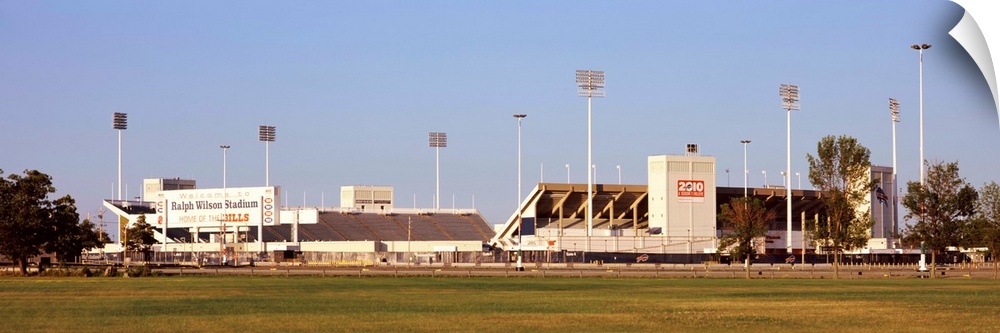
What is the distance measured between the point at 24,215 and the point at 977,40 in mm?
85385

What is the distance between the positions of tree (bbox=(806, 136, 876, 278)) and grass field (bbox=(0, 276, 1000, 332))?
32741mm

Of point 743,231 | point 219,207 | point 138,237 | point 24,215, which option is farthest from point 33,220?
point 219,207

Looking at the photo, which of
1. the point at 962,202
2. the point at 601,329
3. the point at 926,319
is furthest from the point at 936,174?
the point at 601,329

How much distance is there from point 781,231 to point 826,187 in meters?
69.0

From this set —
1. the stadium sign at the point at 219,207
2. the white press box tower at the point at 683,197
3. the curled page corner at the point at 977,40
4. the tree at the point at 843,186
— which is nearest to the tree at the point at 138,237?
the stadium sign at the point at 219,207

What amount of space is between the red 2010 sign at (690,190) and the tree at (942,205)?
60.5m

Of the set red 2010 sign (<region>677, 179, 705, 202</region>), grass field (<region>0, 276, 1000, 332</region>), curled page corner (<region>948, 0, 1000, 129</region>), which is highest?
red 2010 sign (<region>677, 179, 705, 202</region>)

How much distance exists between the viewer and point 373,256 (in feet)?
491

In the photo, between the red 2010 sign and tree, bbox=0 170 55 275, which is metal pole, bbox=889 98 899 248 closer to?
the red 2010 sign

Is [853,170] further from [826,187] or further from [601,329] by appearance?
[601,329]

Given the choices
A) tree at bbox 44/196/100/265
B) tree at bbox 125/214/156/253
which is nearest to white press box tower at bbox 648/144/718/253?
tree at bbox 125/214/156/253

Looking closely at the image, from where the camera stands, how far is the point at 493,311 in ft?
117

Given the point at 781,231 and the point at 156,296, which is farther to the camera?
the point at 781,231

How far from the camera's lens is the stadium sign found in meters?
157
